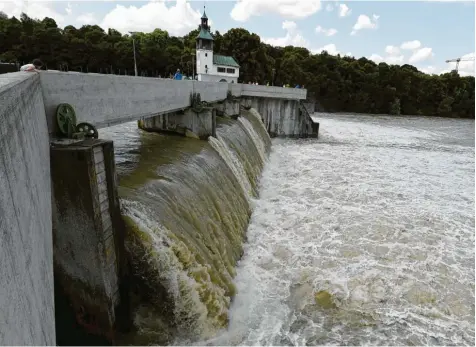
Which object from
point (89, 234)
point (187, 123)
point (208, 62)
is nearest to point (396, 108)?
point (208, 62)

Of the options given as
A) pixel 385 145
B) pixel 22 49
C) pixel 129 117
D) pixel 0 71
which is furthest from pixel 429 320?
pixel 22 49

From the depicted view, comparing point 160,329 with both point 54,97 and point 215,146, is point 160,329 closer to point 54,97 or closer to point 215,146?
point 54,97

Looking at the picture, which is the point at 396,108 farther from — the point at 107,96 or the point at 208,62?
the point at 107,96

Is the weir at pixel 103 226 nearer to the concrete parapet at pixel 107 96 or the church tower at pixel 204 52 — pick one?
the concrete parapet at pixel 107 96

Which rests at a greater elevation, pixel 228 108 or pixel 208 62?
pixel 208 62

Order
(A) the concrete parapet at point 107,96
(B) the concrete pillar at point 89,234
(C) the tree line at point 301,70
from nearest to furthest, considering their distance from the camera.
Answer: (B) the concrete pillar at point 89,234 < (A) the concrete parapet at point 107,96 < (C) the tree line at point 301,70

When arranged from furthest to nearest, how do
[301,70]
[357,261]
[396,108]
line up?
[301,70] < [396,108] < [357,261]

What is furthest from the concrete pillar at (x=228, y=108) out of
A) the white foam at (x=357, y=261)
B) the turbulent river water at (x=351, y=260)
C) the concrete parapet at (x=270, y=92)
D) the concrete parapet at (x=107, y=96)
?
the concrete parapet at (x=107, y=96)
